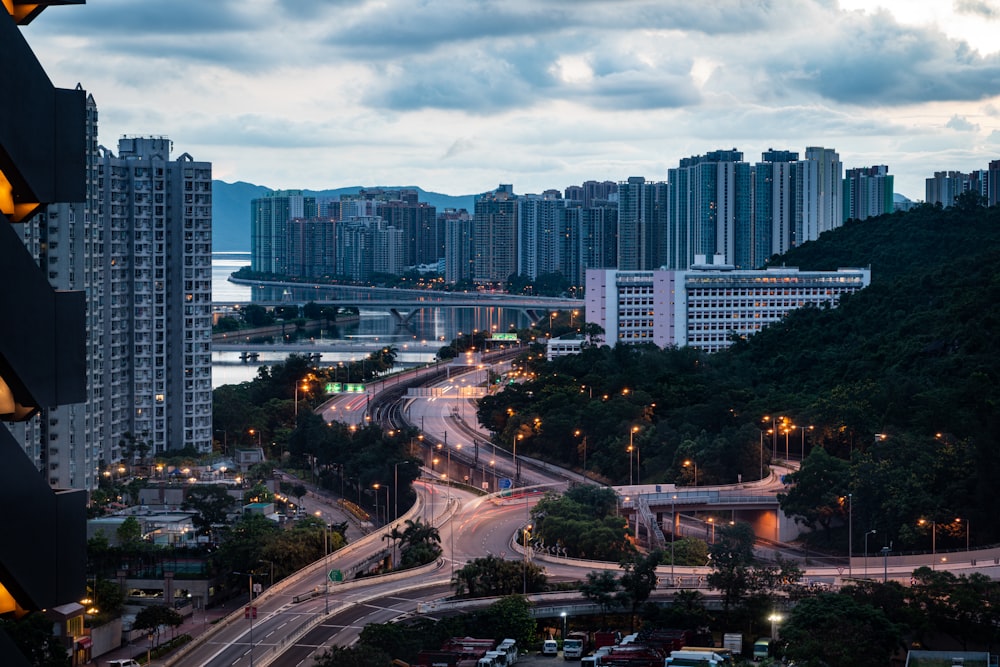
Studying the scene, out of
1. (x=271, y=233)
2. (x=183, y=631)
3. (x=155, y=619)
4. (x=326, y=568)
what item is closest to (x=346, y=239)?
(x=271, y=233)

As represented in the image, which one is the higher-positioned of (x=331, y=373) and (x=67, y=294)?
(x=67, y=294)

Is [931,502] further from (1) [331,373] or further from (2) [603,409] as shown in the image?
(1) [331,373]

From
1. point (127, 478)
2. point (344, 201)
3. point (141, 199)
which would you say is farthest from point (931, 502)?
point (344, 201)

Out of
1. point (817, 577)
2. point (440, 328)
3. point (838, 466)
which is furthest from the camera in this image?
point (440, 328)

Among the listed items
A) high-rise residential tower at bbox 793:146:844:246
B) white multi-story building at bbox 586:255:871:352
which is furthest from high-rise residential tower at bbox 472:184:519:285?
white multi-story building at bbox 586:255:871:352

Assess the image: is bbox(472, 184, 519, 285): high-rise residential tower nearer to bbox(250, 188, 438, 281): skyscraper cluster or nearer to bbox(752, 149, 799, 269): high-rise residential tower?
bbox(250, 188, 438, 281): skyscraper cluster

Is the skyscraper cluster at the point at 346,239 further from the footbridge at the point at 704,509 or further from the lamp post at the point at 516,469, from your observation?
the footbridge at the point at 704,509
